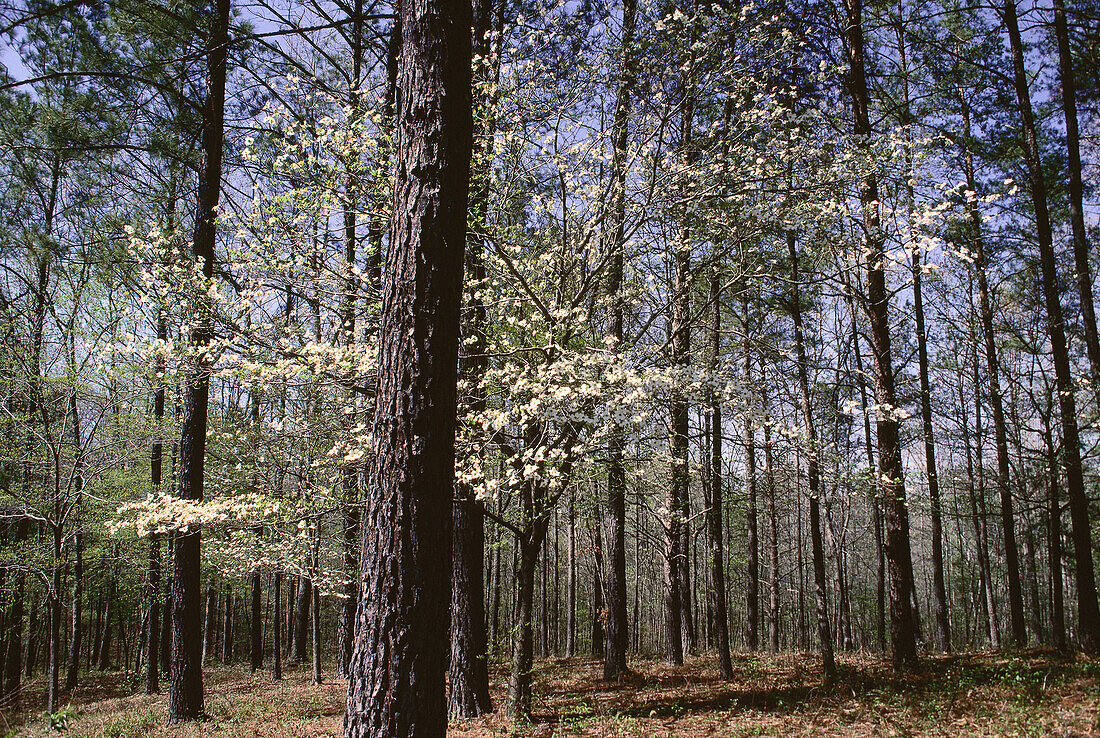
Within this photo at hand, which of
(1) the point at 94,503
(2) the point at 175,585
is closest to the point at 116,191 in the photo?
(1) the point at 94,503

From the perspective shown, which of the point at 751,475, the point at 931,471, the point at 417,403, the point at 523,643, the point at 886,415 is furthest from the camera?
the point at 931,471

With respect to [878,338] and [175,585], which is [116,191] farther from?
[878,338]

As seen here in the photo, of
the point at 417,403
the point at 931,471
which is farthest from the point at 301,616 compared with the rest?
the point at 931,471

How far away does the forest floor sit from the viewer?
19.0ft

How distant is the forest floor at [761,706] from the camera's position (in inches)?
228

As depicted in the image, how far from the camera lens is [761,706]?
7188 millimetres

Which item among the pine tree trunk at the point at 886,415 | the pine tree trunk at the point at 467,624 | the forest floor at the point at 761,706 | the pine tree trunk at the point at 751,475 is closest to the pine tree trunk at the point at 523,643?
the forest floor at the point at 761,706

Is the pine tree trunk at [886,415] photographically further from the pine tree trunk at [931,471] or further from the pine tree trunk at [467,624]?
the pine tree trunk at [467,624]

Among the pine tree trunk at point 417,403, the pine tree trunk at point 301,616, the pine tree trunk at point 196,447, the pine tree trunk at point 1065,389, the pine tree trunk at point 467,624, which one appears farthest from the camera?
the pine tree trunk at point 301,616

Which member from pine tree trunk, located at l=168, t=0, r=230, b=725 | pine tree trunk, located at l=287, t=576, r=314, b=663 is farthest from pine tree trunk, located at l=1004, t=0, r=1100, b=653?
pine tree trunk, located at l=287, t=576, r=314, b=663

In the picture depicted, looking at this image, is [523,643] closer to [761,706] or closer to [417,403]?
[761,706]

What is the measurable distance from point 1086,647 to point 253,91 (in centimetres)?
1648

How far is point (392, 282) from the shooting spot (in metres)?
3.03

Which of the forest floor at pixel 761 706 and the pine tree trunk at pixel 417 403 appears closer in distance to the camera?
the pine tree trunk at pixel 417 403
